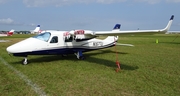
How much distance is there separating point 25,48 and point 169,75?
7911mm

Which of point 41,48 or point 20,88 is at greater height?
point 41,48

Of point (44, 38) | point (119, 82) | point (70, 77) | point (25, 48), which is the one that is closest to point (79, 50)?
point (44, 38)

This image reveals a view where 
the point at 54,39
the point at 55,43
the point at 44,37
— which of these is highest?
the point at 44,37

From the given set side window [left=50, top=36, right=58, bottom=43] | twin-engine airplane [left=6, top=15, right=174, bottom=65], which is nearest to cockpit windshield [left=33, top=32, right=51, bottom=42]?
twin-engine airplane [left=6, top=15, right=174, bottom=65]

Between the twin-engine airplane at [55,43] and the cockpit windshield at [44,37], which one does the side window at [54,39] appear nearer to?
the twin-engine airplane at [55,43]

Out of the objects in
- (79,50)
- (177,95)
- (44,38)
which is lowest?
(177,95)

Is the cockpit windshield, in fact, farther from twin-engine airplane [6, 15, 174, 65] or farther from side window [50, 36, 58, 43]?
side window [50, 36, 58, 43]

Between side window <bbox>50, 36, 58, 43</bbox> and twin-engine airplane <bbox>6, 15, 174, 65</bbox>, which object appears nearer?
twin-engine airplane <bbox>6, 15, 174, 65</bbox>

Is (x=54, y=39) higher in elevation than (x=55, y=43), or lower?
higher

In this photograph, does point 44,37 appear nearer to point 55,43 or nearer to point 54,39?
point 54,39

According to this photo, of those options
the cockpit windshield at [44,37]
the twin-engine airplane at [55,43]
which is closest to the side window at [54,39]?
the twin-engine airplane at [55,43]

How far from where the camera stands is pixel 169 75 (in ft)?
24.5

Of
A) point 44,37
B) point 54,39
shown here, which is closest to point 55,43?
point 54,39

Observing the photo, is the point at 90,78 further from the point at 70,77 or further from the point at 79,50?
the point at 79,50
